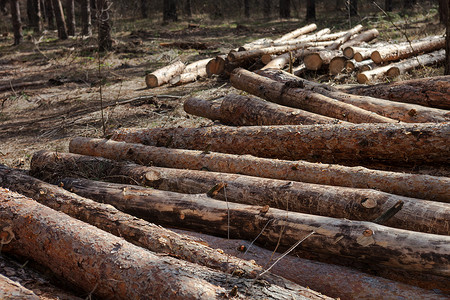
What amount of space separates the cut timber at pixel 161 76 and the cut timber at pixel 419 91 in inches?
214

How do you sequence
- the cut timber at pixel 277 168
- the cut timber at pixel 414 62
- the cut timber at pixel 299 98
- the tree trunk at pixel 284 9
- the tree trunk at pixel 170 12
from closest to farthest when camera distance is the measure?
1. the cut timber at pixel 277 168
2. the cut timber at pixel 299 98
3. the cut timber at pixel 414 62
4. the tree trunk at pixel 170 12
5. the tree trunk at pixel 284 9

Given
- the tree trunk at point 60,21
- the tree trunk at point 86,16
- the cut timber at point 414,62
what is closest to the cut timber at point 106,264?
the cut timber at point 414,62

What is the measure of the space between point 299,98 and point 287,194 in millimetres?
2440

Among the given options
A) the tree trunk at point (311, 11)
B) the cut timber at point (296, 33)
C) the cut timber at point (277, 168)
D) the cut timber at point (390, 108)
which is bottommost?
the cut timber at point (277, 168)

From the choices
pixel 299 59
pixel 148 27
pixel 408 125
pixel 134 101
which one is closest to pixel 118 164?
pixel 408 125

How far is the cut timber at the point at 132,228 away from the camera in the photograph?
113 inches

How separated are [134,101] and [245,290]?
7188 mm

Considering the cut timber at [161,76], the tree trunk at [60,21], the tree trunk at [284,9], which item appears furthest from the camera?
the tree trunk at [284,9]

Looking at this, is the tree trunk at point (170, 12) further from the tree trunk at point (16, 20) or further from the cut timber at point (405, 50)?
the cut timber at point (405, 50)

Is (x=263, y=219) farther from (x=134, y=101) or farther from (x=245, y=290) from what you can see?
(x=134, y=101)

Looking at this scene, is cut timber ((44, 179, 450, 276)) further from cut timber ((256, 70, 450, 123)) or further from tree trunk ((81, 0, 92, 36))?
tree trunk ((81, 0, 92, 36))

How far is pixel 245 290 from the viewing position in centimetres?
249

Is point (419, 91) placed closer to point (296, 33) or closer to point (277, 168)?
point (277, 168)

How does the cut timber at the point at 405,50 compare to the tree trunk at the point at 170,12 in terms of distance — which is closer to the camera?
the cut timber at the point at 405,50
